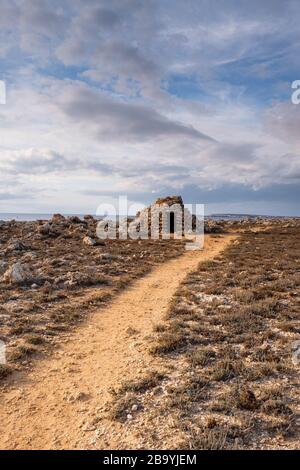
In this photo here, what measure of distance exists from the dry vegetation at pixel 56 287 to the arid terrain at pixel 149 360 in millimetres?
68

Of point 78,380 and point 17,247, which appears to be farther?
point 17,247

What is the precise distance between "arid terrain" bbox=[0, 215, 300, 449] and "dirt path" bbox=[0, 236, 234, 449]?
0.03 m

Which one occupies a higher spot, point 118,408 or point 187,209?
point 187,209

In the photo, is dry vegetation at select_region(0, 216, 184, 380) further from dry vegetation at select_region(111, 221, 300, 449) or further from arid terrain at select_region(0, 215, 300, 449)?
dry vegetation at select_region(111, 221, 300, 449)

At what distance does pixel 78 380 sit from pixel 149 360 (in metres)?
2.10

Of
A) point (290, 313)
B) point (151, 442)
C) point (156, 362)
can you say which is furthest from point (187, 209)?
point (151, 442)

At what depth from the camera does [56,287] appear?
763 inches

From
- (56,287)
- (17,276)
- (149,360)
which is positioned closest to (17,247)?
(17,276)

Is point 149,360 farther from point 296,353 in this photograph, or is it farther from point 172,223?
point 172,223
